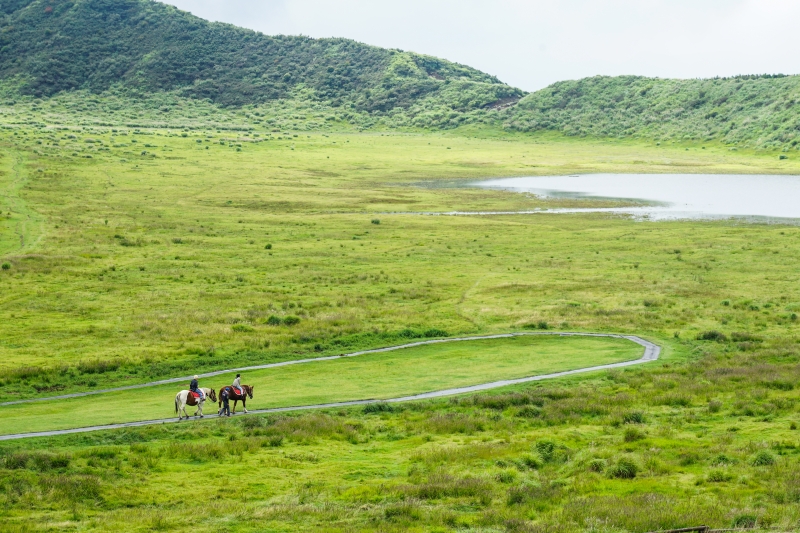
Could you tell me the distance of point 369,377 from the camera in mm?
44500

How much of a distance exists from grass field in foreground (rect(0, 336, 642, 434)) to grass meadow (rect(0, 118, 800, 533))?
2.02 feet

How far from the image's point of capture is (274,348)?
167 feet

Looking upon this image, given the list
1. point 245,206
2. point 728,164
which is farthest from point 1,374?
point 728,164

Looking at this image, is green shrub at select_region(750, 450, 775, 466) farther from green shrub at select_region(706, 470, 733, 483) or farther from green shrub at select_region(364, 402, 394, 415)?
green shrub at select_region(364, 402, 394, 415)

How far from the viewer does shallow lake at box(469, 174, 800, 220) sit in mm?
117812

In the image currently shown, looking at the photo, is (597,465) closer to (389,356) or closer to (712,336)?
(389,356)

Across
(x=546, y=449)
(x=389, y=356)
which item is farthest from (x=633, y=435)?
(x=389, y=356)

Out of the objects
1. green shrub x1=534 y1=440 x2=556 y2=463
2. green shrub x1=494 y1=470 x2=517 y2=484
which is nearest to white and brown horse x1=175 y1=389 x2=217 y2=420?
green shrub x1=534 y1=440 x2=556 y2=463

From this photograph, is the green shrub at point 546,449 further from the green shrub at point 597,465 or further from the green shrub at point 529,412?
the green shrub at point 529,412

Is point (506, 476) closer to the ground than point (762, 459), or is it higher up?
closer to the ground

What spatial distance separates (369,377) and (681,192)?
365 ft

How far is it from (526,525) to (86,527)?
38.5 feet

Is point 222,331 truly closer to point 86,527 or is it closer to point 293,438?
point 293,438

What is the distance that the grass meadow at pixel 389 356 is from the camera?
24328 millimetres
